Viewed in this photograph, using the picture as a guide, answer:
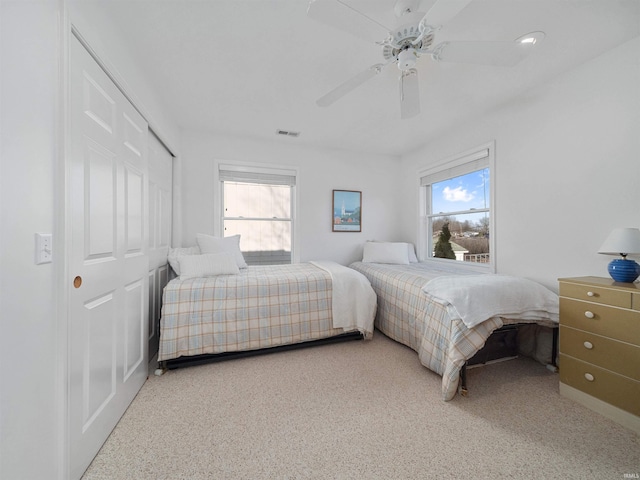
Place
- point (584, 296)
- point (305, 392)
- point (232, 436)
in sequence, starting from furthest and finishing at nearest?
point (305, 392) < point (584, 296) < point (232, 436)

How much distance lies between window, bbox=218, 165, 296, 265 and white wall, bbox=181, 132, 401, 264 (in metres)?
0.14

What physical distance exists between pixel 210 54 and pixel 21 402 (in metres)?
2.16

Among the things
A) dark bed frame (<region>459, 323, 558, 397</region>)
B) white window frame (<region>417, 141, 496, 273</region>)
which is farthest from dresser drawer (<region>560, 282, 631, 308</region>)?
white window frame (<region>417, 141, 496, 273</region>)

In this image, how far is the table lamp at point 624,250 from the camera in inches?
62.1

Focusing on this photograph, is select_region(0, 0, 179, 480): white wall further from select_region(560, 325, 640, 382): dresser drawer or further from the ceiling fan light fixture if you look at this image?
select_region(560, 325, 640, 382): dresser drawer

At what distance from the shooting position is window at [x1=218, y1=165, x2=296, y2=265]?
3508 mm

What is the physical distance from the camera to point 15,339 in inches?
32.4

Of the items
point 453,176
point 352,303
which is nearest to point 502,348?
point 352,303

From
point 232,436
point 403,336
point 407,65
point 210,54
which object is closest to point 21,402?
point 232,436

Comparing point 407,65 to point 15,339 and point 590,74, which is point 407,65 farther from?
point 15,339

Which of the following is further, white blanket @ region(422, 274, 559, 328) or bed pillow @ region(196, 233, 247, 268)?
bed pillow @ region(196, 233, 247, 268)

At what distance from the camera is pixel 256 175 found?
3.57m

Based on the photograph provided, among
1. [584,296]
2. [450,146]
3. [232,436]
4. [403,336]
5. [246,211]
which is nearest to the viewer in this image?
[232,436]

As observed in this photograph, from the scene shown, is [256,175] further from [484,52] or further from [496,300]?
[496,300]
